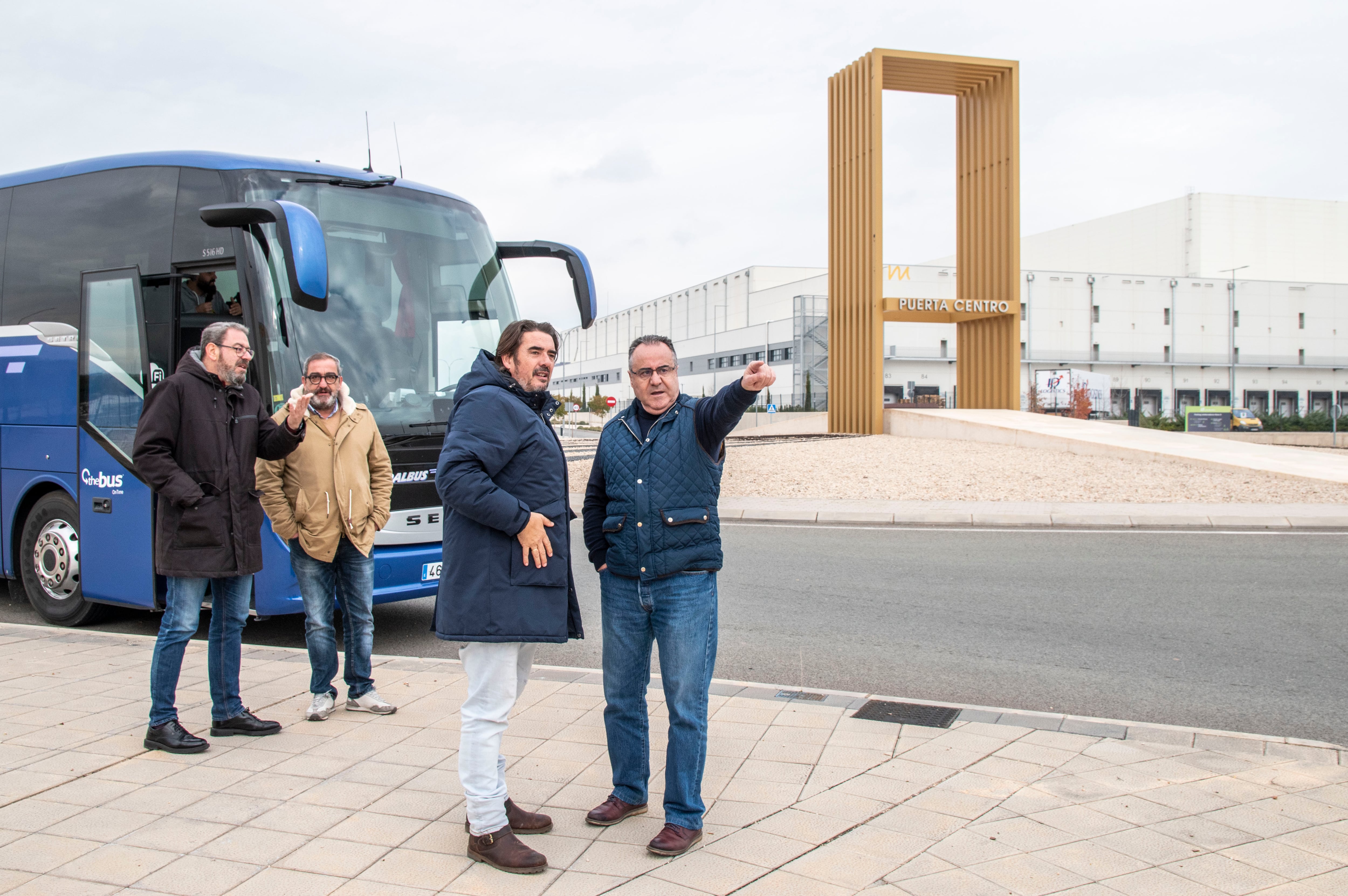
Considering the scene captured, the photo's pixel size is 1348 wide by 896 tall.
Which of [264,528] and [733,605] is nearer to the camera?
[264,528]

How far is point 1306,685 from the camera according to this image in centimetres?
557

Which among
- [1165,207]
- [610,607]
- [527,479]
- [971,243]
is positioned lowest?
[610,607]

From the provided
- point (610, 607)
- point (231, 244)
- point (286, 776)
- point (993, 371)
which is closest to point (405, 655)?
point (286, 776)

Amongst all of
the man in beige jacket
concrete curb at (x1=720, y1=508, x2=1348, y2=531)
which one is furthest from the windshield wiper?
concrete curb at (x1=720, y1=508, x2=1348, y2=531)

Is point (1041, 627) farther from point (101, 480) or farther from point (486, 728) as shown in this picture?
point (101, 480)

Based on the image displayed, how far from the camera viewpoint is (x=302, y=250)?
5738mm

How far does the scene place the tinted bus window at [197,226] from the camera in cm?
645

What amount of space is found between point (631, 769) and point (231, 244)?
4621 millimetres

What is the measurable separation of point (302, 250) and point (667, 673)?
145 inches

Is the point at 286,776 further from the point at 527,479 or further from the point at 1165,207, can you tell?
the point at 1165,207

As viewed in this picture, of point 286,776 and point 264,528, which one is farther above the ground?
point 264,528

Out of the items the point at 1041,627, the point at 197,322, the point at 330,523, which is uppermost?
the point at 197,322

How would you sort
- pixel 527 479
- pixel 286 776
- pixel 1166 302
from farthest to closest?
pixel 1166 302
pixel 286 776
pixel 527 479

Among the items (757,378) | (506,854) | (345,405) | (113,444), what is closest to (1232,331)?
(113,444)
